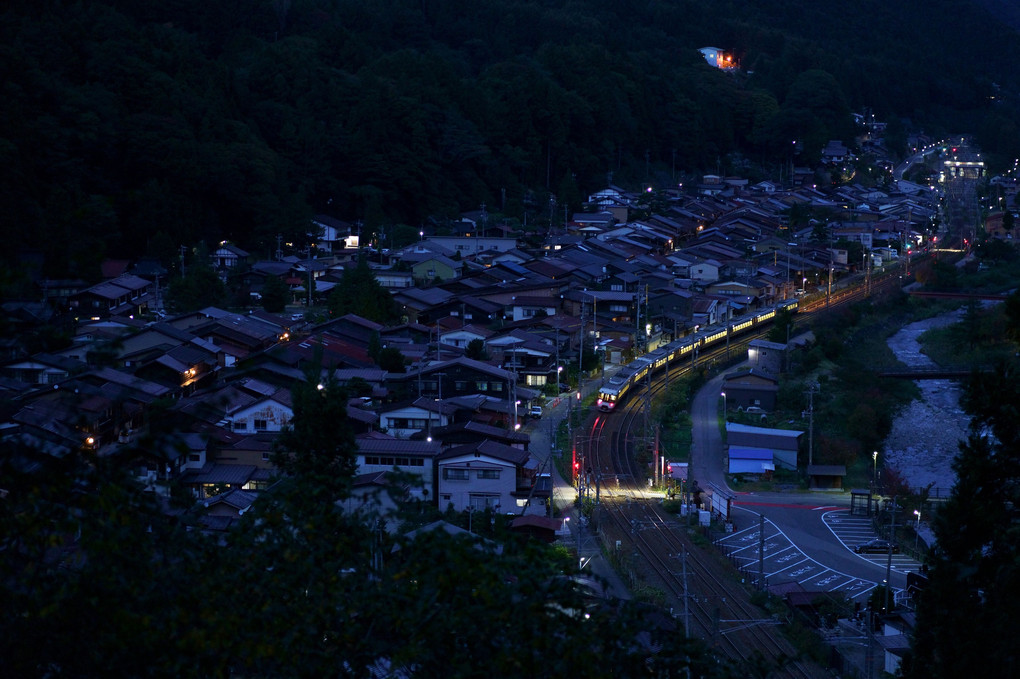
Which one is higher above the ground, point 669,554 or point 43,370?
point 43,370

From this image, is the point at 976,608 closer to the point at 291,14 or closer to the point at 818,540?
the point at 818,540

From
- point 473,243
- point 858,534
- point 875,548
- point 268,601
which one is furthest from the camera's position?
point 473,243

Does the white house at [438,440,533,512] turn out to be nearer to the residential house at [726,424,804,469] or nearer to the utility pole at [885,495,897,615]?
the residential house at [726,424,804,469]

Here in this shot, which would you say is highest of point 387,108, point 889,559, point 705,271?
point 387,108

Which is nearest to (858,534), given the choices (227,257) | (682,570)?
(682,570)

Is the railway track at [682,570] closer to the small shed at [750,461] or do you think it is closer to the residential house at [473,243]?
the small shed at [750,461]

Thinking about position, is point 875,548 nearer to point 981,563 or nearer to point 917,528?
point 917,528
